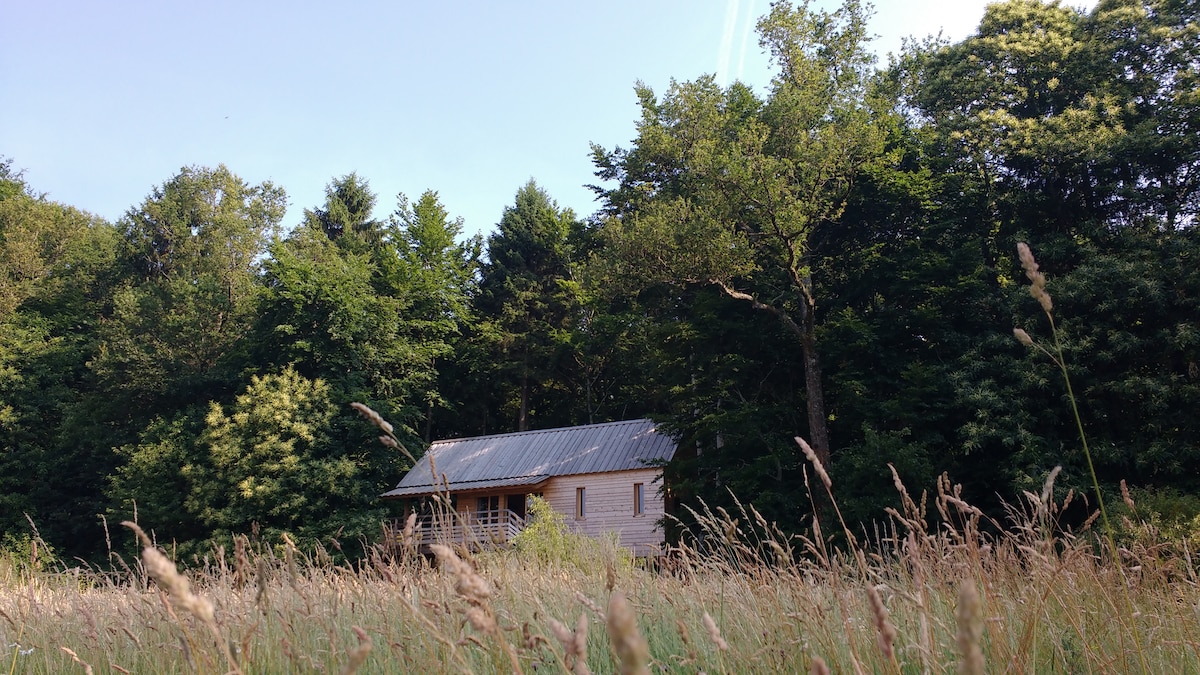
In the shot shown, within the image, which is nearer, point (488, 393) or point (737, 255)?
point (737, 255)

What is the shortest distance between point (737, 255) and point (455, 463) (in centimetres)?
1666

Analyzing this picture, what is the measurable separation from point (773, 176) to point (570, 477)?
14.1 metres

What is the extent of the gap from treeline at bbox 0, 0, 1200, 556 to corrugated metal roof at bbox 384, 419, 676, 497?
5.24 ft

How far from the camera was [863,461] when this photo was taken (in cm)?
1809

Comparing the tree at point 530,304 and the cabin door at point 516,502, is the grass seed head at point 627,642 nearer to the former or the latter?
the cabin door at point 516,502

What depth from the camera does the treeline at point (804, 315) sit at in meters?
18.5

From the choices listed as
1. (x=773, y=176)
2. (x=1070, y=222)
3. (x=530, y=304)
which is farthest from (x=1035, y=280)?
(x=530, y=304)

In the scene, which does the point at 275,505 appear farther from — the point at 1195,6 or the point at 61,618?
the point at 1195,6

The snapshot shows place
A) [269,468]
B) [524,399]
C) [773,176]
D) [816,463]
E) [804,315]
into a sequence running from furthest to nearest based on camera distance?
[524,399] < [269,468] < [804,315] < [773,176] < [816,463]

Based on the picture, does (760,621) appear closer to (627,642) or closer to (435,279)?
(627,642)

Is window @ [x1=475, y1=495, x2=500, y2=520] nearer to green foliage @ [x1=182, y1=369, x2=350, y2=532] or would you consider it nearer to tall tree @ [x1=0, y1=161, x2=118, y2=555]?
green foliage @ [x1=182, y1=369, x2=350, y2=532]

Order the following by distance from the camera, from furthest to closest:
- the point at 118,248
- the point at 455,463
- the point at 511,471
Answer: the point at 118,248, the point at 455,463, the point at 511,471

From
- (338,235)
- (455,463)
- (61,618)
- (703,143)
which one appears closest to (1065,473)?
(703,143)

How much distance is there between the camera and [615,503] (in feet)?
93.8
